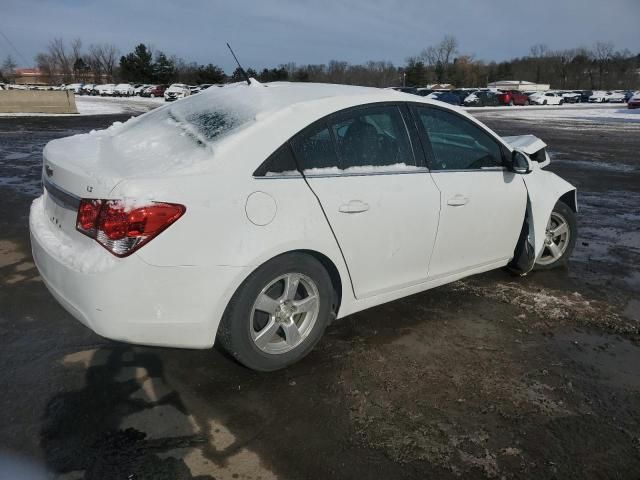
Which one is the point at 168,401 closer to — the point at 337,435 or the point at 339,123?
the point at 337,435

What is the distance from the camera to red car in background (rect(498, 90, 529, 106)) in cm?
4700

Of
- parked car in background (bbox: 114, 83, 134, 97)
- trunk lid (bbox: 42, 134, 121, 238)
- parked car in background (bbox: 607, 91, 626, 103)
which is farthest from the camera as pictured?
parked car in background (bbox: 607, 91, 626, 103)

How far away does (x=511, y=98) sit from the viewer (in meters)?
48.2

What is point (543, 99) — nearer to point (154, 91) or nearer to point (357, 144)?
point (154, 91)

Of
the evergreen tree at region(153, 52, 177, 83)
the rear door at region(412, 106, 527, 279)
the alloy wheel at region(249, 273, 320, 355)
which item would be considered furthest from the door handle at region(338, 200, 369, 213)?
the evergreen tree at region(153, 52, 177, 83)

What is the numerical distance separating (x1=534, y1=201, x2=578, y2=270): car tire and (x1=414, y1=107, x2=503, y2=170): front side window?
3.69 feet

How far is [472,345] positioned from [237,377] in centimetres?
156

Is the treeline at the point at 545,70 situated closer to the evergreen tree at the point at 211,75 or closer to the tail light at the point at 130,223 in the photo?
the evergreen tree at the point at 211,75

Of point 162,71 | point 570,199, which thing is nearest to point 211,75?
point 162,71

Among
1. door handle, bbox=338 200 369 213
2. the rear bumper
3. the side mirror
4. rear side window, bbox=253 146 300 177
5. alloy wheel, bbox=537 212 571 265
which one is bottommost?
alloy wheel, bbox=537 212 571 265

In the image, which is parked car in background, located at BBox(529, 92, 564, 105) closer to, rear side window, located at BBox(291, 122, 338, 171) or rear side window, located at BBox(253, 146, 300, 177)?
rear side window, located at BBox(291, 122, 338, 171)

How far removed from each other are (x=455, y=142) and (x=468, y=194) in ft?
1.39

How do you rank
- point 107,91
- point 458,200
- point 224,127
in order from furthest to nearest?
point 107,91 → point 458,200 → point 224,127

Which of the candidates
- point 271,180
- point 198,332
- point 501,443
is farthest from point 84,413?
point 501,443
